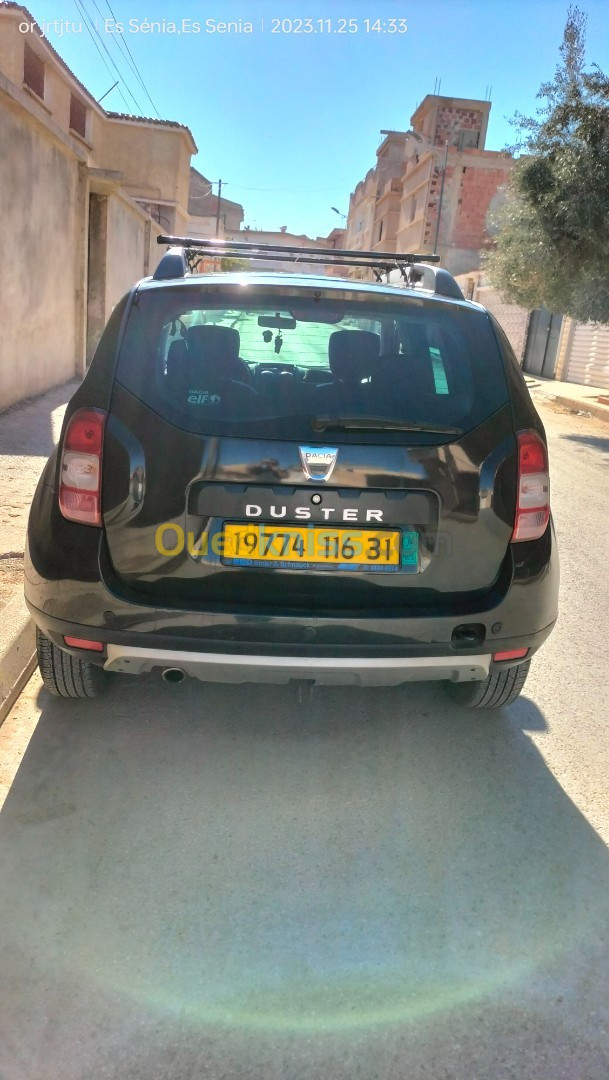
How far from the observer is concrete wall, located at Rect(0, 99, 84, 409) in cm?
966

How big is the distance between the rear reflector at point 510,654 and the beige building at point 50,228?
318 inches

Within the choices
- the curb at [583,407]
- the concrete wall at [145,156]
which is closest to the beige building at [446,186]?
the concrete wall at [145,156]

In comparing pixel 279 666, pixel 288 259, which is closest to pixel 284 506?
pixel 279 666

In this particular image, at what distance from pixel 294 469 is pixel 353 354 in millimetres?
565

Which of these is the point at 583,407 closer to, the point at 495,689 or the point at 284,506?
the point at 495,689

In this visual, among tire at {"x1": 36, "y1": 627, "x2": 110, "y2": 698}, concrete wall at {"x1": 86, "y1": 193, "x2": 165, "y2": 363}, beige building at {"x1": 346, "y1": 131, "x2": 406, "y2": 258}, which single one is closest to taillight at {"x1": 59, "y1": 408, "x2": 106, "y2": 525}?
tire at {"x1": 36, "y1": 627, "x2": 110, "y2": 698}

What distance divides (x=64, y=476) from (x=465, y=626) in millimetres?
1395

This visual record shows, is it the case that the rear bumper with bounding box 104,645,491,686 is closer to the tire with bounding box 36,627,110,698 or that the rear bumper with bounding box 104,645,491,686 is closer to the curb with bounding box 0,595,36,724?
the tire with bounding box 36,627,110,698

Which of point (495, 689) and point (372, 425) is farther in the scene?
point (495, 689)

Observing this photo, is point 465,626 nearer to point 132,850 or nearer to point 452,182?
point 132,850

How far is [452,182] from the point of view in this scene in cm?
4344

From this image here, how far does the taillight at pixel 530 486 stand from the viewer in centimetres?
285

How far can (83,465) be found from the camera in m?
2.70

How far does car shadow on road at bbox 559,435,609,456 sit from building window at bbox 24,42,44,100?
1516 centimetres
